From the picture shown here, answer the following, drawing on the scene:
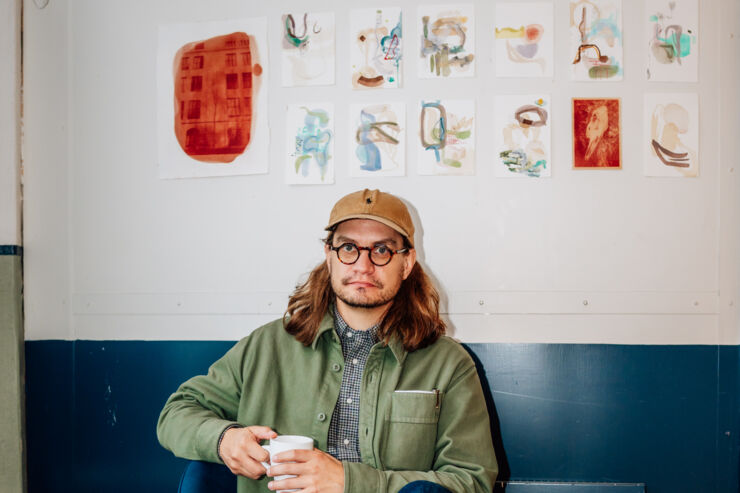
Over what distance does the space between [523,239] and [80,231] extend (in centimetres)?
168

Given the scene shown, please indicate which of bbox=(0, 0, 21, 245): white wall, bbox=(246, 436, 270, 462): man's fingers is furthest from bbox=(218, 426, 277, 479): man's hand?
bbox=(0, 0, 21, 245): white wall

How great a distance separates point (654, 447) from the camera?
77.8 inches

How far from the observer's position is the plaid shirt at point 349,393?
5.21 feet

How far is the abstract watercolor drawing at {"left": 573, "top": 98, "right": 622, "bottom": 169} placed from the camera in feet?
6.63

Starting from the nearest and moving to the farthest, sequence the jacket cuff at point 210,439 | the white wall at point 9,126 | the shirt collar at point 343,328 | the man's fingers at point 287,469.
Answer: the man's fingers at point 287,469 → the jacket cuff at point 210,439 → the shirt collar at point 343,328 → the white wall at point 9,126

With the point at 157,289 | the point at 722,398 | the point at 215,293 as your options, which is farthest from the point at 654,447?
the point at 157,289

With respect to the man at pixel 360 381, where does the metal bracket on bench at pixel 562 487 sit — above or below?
below

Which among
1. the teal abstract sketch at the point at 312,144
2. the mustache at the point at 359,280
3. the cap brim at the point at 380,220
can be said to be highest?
the teal abstract sketch at the point at 312,144

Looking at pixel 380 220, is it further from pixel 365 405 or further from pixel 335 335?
pixel 365 405

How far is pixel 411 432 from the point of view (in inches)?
61.2

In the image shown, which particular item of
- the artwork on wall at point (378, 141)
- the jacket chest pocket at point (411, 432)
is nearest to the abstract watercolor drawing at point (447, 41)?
the artwork on wall at point (378, 141)

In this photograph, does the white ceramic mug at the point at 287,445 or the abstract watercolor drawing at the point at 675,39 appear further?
the abstract watercolor drawing at the point at 675,39

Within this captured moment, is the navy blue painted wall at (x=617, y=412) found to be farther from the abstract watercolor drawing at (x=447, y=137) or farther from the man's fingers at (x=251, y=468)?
the man's fingers at (x=251, y=468)

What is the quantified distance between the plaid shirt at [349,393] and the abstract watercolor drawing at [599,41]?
1.19 metres
